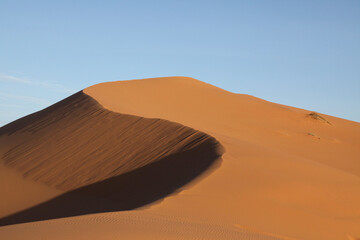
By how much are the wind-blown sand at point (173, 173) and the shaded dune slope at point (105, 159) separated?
0.04 meters

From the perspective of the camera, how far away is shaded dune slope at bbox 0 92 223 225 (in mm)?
11281

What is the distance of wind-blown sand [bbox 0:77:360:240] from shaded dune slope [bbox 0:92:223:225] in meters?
0.04

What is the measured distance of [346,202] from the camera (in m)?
9.38

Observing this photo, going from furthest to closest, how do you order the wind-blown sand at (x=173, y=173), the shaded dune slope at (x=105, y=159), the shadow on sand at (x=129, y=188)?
1. the shaded dune slope at (x=105, y=159)
2. the shadow on sand at (x=129, y=188)
3. the wind-blown sand at (x=173, y=173)

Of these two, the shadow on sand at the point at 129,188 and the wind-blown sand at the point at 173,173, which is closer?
the wind-blown sand at the point at 173,173

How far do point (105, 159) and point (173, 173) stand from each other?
3.70 m

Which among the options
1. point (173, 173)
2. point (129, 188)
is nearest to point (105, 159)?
point (129, 188)

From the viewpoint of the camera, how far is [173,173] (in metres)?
11.2

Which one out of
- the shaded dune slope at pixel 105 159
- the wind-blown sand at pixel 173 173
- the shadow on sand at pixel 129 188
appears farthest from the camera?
the shaded dune slope at pixel 105 159

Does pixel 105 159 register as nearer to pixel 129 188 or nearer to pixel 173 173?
pixel 129 188

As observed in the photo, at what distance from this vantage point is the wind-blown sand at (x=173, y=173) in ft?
21.1

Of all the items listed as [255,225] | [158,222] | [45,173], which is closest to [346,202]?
[255,225]

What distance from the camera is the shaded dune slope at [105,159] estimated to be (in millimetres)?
11281

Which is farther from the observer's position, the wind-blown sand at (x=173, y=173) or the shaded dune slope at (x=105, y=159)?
the shaded dune slope at (x=105, y=159)
